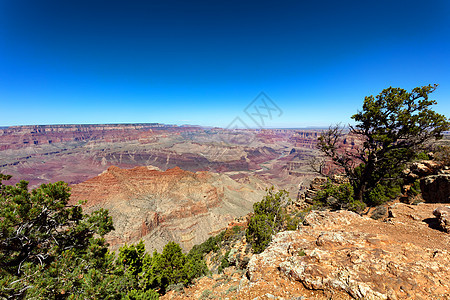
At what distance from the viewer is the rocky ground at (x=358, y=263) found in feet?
16.8

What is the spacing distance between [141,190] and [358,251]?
7677cm

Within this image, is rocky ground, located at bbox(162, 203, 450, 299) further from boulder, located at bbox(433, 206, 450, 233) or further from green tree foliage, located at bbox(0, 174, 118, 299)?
green tree foliage, located at bbox(0, 174, 118, 299)

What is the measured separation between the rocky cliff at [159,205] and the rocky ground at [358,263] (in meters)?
50.3

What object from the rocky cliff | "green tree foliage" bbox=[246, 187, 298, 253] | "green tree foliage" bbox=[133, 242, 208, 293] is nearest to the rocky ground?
"green tree foliage" bbox=[246, 187, 298, 253]

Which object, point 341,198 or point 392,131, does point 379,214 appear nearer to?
point 341,198

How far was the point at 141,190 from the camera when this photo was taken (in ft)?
235

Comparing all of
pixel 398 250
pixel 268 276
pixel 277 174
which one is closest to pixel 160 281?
pixel 268 276

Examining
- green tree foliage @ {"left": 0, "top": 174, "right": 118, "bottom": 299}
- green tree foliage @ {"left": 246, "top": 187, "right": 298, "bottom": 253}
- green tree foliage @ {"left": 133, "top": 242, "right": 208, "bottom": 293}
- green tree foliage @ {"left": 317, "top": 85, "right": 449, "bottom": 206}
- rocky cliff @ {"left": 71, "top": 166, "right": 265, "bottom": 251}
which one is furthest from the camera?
rocky cliff @ {"left": 71, "top": 166, "right": 265, "bottom": 251}

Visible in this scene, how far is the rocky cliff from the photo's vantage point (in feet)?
172

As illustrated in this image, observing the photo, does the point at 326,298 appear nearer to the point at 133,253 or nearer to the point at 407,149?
the point at 407,149

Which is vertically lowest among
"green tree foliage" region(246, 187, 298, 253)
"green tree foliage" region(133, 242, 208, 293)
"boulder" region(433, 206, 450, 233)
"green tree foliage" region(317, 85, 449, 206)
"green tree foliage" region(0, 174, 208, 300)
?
"green tree foliage" region(133, 242, 208, 293)

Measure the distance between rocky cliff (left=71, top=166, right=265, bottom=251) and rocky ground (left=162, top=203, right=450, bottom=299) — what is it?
1980 inches

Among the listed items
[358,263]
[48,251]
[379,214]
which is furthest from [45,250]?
[379,214]

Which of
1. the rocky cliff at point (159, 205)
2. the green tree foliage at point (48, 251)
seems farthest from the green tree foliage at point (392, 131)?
the rocky cliff at point (159, 205)
